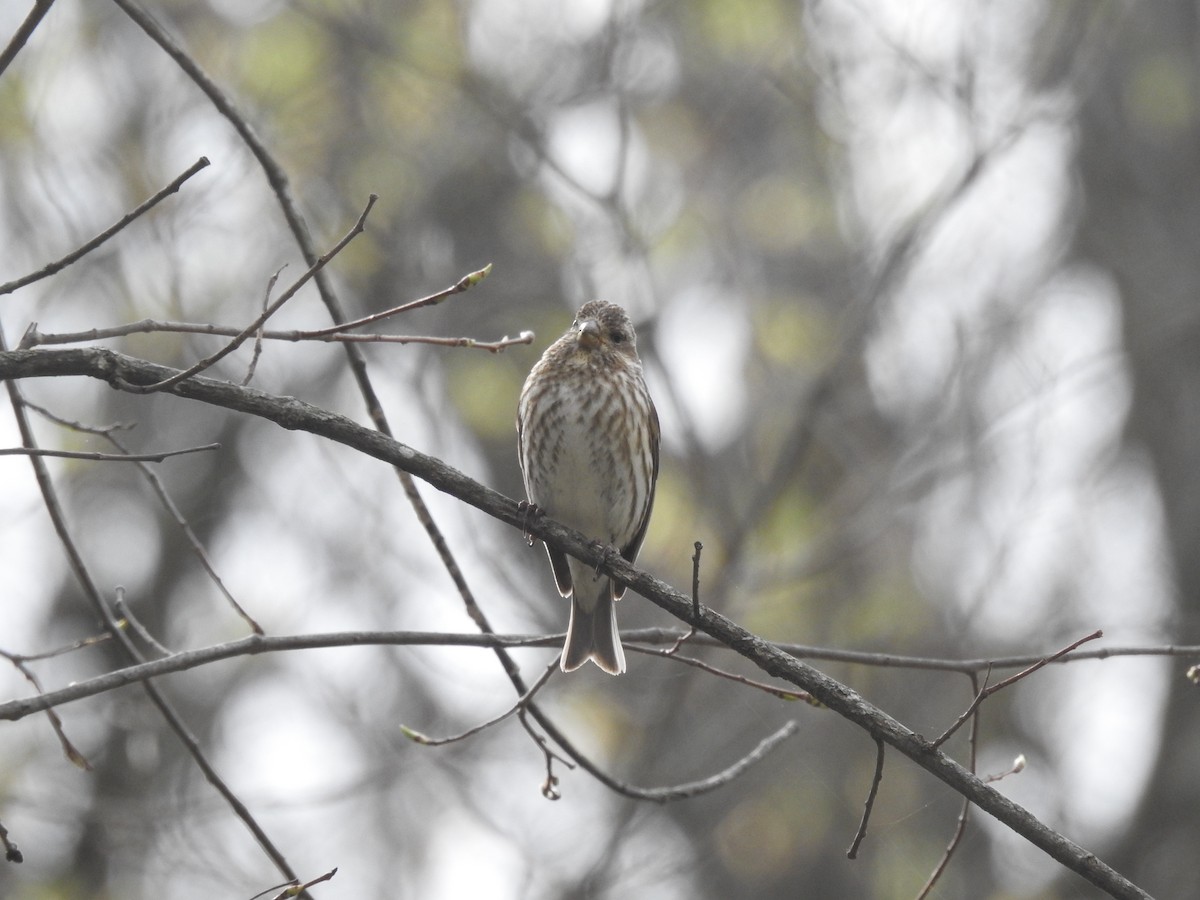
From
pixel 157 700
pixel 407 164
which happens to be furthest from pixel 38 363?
pixel 407 164

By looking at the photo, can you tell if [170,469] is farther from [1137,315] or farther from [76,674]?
[1137,315]

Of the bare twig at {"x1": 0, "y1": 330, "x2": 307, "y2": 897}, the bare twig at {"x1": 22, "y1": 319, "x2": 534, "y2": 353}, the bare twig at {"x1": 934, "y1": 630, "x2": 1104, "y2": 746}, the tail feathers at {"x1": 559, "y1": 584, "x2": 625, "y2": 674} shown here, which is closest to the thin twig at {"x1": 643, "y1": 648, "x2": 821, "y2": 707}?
the bare twig at {"x1": 934, "y1": 630, "x2": 1104, "y2": 746}

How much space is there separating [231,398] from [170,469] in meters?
9.36

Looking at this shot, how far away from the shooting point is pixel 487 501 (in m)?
3.21

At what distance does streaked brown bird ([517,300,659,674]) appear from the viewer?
5332 mm

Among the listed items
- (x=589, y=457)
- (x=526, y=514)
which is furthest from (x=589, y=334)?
(x=526, y=514)

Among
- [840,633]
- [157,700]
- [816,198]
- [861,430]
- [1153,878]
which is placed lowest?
[157,700]

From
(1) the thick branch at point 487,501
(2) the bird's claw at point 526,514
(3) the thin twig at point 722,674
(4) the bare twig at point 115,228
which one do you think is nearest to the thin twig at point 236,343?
(1) the thick branch at point 487,501

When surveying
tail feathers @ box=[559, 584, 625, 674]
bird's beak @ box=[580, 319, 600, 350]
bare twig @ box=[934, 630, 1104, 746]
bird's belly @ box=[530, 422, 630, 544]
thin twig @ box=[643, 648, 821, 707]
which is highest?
bird's beak @ box=[580, 319, 600, 350]

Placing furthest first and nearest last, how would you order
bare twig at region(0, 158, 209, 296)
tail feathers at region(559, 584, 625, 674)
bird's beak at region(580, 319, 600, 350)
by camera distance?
bird's beak at region(580, 319, 600, 350)
tail feathers at region(559, 584, 625, 674)
bare twig at region(0, 158, 209, 296)

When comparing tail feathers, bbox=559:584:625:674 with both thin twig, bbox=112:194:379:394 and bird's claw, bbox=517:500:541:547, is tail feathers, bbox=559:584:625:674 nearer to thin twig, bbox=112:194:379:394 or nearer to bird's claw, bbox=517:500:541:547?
bird's claw, bbox=517:500:541:547

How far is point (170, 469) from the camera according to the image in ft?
38.4

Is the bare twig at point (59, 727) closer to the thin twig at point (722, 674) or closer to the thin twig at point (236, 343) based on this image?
the thin twig at point (236, 343)

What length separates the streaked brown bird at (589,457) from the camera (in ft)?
→ 17.5
